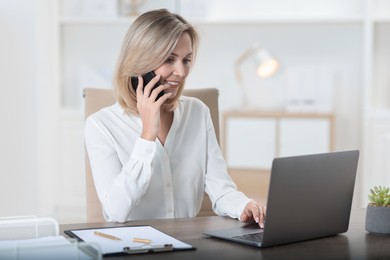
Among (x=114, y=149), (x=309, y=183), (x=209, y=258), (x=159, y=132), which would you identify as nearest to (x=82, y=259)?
(x=209, y=258)

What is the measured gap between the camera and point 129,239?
1717 mm

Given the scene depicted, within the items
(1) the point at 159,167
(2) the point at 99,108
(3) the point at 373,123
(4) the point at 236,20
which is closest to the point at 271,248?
(1) the point at 159,167

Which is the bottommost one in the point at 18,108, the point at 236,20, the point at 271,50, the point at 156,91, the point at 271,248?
the point at 271,248

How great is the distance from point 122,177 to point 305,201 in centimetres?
57

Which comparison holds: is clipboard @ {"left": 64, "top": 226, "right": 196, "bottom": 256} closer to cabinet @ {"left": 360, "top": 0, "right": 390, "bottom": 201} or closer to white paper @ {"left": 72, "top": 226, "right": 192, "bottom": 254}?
white paper @ {"left": 72, "top": 226, "right": 192, "bottom": 254}

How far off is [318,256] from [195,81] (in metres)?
3.65

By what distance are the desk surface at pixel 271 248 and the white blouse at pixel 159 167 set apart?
6.4 inches

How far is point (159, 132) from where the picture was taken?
2367 mm

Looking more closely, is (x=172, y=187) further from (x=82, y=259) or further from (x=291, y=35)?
(x=291, y=35)

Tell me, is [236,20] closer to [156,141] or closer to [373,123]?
[373,123]

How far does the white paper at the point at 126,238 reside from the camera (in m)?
1.64

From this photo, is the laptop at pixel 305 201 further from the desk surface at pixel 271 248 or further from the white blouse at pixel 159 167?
the white blouse at pixel 159 167

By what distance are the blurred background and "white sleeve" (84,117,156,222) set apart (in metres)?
2.54

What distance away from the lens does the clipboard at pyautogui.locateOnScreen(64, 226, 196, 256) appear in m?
1.61
